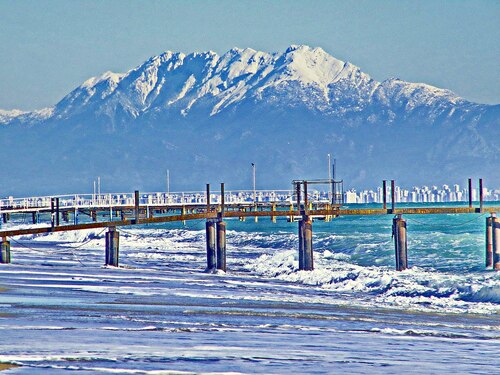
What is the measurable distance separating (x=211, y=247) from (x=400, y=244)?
7.61 m

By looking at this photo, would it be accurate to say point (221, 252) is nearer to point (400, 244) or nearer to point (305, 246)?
point (305, 246)

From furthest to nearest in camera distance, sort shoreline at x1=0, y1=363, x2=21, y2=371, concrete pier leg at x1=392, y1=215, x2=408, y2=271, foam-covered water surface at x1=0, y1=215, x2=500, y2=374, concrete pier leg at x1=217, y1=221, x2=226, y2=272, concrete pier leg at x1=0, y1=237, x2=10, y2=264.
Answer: concrete pier leg at x1=0, y1=237, x2=10, y2=264
concrete pier leg at x1=217, y1=221, x2=226, y2=272
concrete pier leg at x1=392, y1=215, x2=408, y2=271
foam-covered water surface at x1=0, y1=215, x2=500, y2=374
shoreline at x1=0, y1=363, x2=21, y2=371

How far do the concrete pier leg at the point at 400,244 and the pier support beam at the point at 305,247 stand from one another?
3.40 metres

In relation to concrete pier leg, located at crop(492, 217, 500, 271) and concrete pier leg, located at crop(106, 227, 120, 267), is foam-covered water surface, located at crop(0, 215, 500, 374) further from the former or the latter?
concrete pier leg, located at crop(492, 217, 500, 271)

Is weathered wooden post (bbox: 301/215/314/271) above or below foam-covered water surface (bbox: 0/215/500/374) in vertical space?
above

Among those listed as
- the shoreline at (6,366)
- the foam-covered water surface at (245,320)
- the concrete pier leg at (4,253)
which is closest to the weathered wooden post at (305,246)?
the foam-covered water surface at (245,320)

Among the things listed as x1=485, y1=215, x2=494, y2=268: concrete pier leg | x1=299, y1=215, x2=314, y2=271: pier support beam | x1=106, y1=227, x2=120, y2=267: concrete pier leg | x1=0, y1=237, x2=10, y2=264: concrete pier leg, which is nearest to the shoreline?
x1=299, y1=215, x2=314, y2=271: pier support beam

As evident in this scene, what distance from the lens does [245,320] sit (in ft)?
83.7

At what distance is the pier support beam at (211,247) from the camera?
47312 mm

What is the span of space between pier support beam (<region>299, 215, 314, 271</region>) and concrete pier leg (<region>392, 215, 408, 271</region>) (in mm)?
3403

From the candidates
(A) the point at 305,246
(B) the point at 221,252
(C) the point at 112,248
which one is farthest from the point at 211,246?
Result: (C) the point at 112,248

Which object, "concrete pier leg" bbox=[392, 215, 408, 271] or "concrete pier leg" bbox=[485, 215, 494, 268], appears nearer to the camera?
"concrete pier leg" bbox=[392, 215, 408, 271]

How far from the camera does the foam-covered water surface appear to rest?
18.9 metres

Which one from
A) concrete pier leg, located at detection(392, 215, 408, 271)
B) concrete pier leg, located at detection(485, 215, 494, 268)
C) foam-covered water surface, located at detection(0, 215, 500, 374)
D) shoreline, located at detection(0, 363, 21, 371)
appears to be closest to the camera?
shoreline, located at detection(0, 363, 21, 371)
